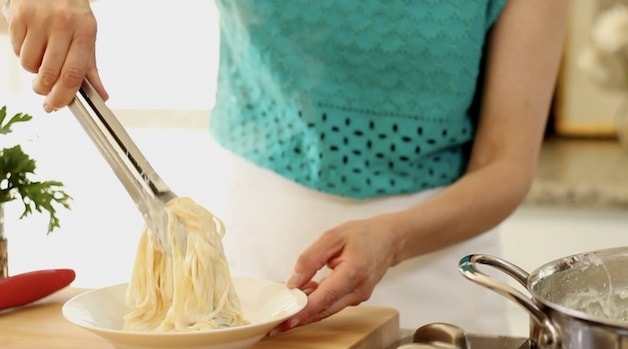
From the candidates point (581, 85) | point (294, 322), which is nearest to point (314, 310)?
point (294, 322)

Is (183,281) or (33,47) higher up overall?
(33,47)

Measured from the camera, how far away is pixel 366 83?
1221 mm

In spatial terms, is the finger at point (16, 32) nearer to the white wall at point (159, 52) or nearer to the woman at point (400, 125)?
the woman at point (400, 125)

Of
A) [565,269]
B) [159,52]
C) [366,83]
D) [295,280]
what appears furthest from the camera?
[159,52]

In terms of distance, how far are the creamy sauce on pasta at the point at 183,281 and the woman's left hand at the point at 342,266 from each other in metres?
0.06

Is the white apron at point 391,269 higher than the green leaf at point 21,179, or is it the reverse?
the green leaf at point 21,179

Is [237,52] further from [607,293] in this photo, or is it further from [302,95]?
[607,293]

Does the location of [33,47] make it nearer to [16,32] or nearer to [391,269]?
[16,32]

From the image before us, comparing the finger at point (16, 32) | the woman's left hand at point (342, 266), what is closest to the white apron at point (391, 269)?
the woman's left hand at point (342, 266)

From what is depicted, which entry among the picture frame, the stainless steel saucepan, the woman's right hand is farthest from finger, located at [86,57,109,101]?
the picture frame

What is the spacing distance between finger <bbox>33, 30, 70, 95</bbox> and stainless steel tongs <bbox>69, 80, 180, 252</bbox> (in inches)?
1.0

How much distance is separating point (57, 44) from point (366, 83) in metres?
0.42

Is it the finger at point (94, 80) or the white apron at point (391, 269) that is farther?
the white apron at point (391, 269)

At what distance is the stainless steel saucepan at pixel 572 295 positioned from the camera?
2.27 ft
